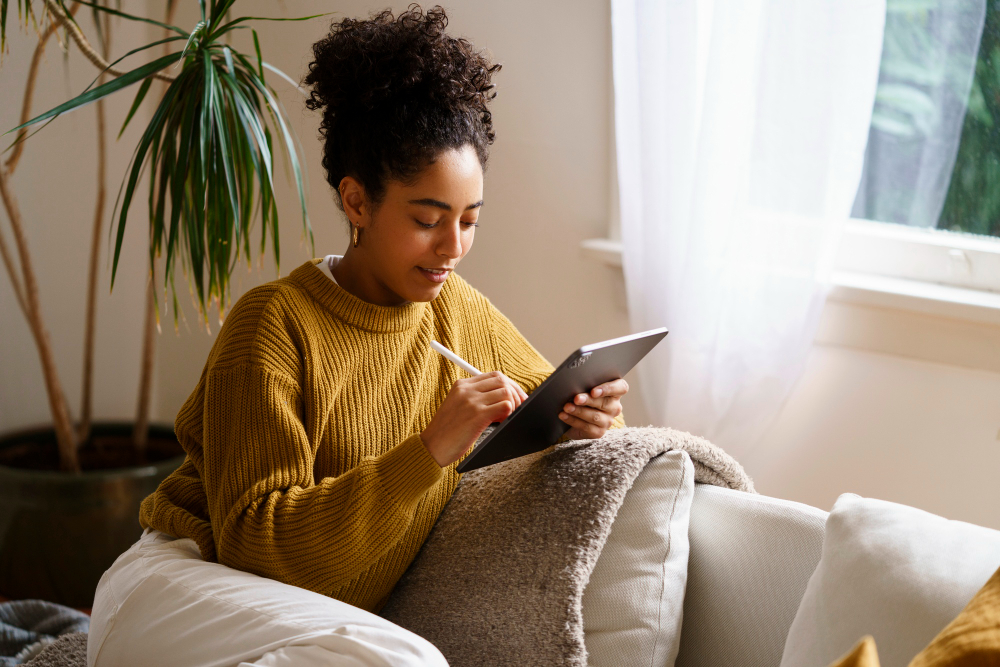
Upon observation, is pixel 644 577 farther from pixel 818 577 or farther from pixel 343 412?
pixel 343 412

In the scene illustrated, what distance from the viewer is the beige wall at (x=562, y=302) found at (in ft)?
5.63

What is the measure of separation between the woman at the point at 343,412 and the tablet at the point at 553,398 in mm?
32

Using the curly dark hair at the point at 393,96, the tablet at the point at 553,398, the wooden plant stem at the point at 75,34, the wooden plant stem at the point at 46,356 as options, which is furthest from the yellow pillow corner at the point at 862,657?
the wooden plant stem at the point at 46,356

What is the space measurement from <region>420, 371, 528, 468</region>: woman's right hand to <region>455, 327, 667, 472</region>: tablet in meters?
0.02

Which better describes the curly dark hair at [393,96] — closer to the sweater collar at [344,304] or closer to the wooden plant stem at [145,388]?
the sweater collar at [344,304]

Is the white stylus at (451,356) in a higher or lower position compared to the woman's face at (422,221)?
lower

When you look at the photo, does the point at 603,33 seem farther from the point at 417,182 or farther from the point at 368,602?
the point at 368,602

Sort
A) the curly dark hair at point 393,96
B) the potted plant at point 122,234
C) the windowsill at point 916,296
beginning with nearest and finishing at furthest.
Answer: the curly dark hair at point 393,96
the windowsill at point 916,296
the potted plant at point 122,234

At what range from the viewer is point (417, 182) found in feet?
4.00

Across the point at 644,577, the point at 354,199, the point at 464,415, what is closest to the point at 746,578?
the point at 644,577

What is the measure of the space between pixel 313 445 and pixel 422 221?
343 millimetres

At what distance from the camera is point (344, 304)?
1298 mm

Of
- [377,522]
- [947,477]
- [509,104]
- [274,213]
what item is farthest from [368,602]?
[509,104]

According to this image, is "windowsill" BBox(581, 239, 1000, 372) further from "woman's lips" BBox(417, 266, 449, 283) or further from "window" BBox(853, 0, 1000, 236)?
"woman's lips" BBox(417, 266, 449, 283)
